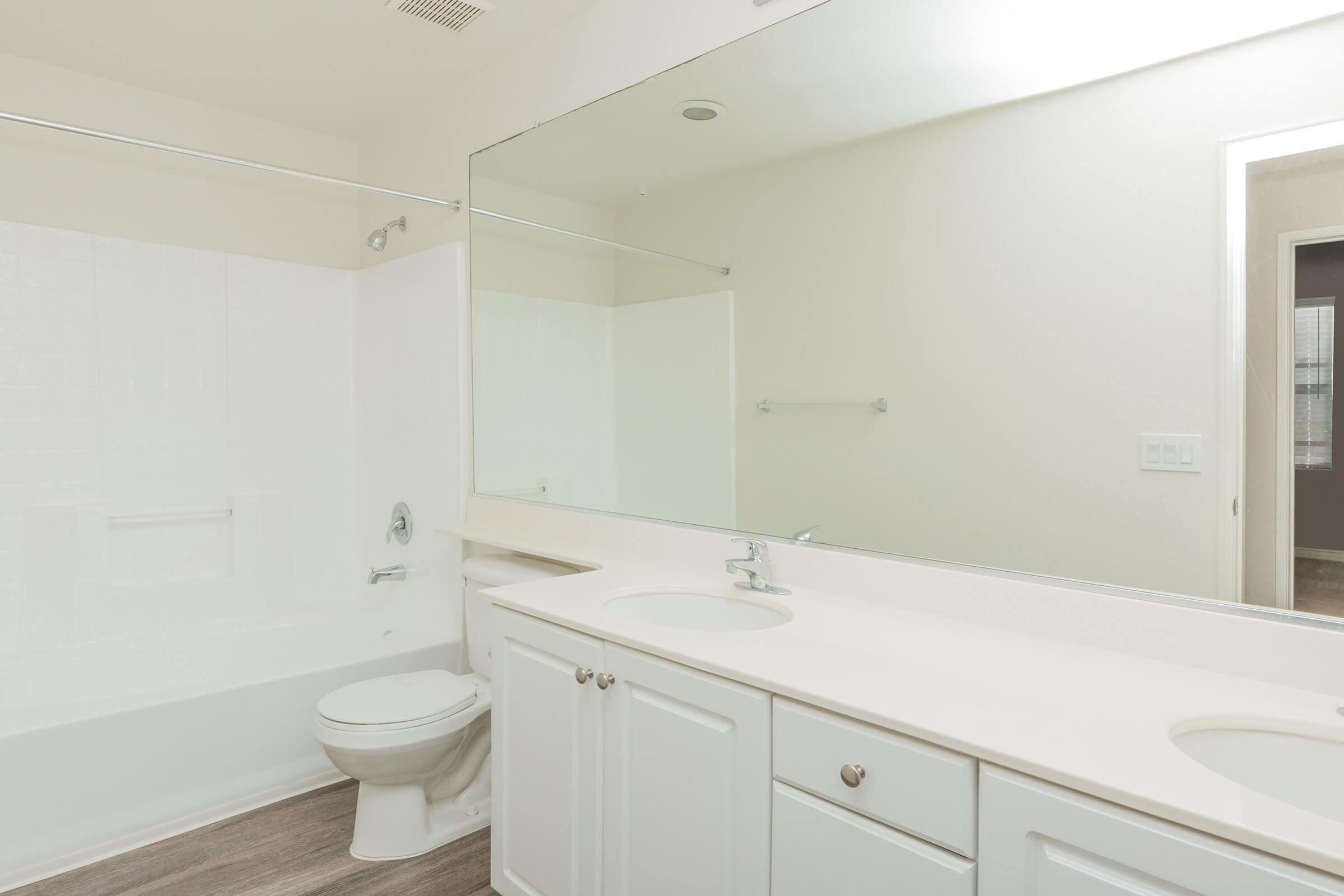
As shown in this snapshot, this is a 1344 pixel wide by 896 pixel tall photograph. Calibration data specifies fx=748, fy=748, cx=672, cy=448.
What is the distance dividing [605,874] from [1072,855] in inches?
36.1

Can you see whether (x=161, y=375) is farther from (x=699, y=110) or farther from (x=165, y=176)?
(x=699, y=110)

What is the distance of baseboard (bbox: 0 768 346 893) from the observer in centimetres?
199

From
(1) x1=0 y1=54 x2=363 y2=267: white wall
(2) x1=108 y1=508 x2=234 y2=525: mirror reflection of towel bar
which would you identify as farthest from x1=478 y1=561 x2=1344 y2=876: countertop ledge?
(1) x1=0 y1=54 x2=363 y2=267: white wall

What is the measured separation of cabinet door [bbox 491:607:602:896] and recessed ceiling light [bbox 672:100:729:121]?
54.1 inches

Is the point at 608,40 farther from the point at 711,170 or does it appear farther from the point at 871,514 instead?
the point at 871,514

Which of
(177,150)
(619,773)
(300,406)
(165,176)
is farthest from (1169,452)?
(165,176)

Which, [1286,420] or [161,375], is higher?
[161,375]

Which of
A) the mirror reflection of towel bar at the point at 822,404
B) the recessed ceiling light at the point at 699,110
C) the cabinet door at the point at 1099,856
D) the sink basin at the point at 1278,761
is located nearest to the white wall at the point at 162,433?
the recessed ceiling light at the point at 699,110

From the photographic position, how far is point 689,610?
182cm

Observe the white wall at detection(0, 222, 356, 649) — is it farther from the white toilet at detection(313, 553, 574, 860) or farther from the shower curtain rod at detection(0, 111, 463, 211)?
the white toilet at detection(313, 553, 574, 860)

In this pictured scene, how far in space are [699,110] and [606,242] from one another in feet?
1.52

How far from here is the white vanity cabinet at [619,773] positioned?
123 cm

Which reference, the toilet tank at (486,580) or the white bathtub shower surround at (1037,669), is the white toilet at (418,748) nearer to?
the toilet tank at (486,580)

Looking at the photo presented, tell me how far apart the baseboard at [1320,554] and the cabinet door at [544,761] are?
118cm
